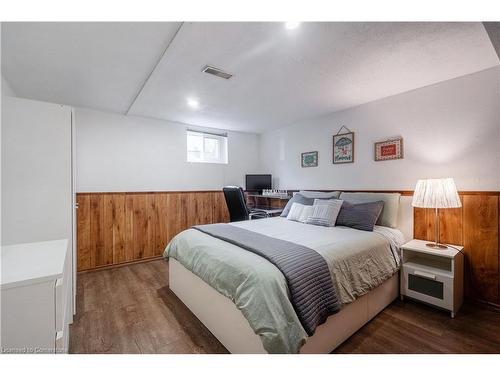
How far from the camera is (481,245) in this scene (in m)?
2.11

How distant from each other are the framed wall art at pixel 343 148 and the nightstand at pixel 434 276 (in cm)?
137

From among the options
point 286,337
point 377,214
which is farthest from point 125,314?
point 377,214

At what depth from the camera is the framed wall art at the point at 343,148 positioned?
3115 mm

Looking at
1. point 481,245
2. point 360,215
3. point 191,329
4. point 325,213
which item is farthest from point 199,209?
point 481,245

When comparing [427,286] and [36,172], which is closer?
[36,172]

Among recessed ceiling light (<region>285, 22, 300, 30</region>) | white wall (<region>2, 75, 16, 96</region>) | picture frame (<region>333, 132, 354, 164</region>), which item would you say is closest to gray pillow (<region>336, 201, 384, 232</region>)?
picture frame (<region>333, 132, 354, 164</region>)

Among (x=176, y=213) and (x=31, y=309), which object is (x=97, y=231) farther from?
(x=31, y=309)

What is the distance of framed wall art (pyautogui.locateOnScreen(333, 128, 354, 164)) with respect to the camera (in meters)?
3.12

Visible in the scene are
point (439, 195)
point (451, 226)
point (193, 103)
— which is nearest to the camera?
point (439, 195)

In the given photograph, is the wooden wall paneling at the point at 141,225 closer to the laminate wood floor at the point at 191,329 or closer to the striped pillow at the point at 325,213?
Result: the laminate wood floor at the point at 191,329

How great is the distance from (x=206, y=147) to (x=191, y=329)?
10.2ft

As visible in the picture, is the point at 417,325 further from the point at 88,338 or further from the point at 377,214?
the point at 88,338

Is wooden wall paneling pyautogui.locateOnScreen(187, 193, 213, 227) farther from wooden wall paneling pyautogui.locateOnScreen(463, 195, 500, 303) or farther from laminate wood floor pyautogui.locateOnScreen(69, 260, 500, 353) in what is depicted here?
wooden wall paneling pyautogui.locateOnScreen(463, 195, 500, 303)
